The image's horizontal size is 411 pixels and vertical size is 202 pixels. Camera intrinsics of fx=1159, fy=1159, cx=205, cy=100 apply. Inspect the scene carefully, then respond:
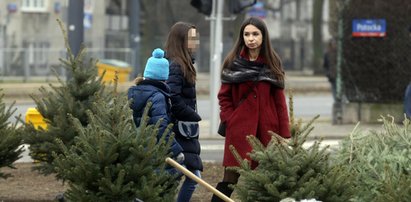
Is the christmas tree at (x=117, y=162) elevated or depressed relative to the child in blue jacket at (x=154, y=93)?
depressed

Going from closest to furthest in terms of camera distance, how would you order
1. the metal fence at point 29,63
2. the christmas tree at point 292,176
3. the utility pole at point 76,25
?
the christmas tree at point 292,176, the utility pole at point 76,25, the metal fence at point 29,63

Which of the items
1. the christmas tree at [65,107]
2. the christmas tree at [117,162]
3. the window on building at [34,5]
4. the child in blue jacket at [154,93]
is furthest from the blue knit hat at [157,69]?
the window on building at [34,5]

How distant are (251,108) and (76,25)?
1036cm

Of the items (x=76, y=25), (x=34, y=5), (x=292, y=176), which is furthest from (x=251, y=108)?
(x=34, y=5)

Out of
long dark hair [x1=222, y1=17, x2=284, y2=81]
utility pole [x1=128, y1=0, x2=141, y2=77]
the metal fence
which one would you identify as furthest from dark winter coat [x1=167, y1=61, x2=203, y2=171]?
utility pole [x1=128, y1=0, x2=141, y2=77]

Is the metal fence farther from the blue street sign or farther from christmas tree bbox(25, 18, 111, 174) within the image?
christmas tree bbox(25, 18, 111, 174)

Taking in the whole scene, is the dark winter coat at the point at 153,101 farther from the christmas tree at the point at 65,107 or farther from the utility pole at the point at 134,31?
the utility pole at the point at 134,31

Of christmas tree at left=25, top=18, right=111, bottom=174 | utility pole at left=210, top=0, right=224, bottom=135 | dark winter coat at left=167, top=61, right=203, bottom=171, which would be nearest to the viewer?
dark winter coat at left=167, top=61, right=203, bottom=171

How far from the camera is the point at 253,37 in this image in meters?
8.74

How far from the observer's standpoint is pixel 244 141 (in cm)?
877

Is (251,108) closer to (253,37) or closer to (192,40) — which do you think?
(253,37)

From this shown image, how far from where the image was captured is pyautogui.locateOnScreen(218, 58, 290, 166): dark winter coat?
28.8 ft

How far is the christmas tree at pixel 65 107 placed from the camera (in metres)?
10.5

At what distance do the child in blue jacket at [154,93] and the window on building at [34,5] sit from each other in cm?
5101
